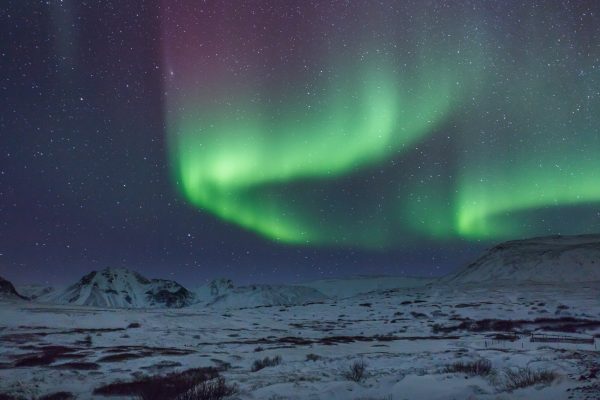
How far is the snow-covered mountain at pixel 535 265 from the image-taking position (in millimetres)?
119750

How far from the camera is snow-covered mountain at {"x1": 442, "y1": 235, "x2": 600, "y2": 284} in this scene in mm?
119750

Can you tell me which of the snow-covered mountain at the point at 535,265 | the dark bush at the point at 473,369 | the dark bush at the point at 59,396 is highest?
the snow-covered mountain at the point at 535,265

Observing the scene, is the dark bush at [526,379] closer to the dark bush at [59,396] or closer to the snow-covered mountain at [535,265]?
the dark bush at [59,396]

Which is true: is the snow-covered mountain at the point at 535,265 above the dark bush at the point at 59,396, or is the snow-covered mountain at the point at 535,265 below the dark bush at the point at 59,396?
above

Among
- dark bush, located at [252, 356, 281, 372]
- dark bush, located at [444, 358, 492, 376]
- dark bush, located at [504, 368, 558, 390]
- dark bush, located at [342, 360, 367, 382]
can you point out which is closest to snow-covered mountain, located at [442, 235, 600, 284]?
dark bush, located at [252, 356, 281, 372]

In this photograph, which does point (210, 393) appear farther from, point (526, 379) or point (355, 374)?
point (526, 379)

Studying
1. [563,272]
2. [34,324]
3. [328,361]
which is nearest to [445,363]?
[328,361]

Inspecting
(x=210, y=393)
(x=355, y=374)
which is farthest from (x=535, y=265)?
(x=210, y=393)

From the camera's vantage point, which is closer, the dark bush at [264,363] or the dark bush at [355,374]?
the dark bush at [355,374]

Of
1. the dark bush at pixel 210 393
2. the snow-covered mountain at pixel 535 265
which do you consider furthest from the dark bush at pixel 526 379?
the snow-covered mountain at pixel 535 265

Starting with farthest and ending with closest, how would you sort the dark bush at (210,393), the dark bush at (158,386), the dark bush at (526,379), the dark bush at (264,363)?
the dark bush at (264,363) < the dark bush at (158,386) < the dark bush at (526,379) < the dark bush at (210,393)

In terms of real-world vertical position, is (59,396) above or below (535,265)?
below

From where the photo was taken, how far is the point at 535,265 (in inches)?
5281

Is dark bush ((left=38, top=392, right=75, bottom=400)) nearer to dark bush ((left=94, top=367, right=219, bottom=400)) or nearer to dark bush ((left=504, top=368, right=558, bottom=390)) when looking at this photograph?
dark bush ((left=94, top=367, right=219, bottom=400))
